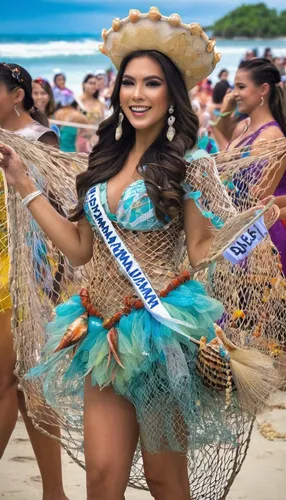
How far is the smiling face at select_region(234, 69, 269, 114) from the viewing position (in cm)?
605

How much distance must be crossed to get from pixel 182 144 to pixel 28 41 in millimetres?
15107

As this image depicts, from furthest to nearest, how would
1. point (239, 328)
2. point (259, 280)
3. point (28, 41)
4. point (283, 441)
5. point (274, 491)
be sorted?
point (28, 41)
point (283, 441)
point (274, 491)
point (259, 280)
point (239, 328)

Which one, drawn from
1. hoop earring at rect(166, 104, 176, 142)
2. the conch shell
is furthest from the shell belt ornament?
the conch shell

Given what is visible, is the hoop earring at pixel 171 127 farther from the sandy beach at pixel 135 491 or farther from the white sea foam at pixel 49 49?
the white sea foam at pixel 49 49

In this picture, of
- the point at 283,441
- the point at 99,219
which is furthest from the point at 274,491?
the point at 99,219

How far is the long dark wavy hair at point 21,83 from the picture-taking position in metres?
4.93

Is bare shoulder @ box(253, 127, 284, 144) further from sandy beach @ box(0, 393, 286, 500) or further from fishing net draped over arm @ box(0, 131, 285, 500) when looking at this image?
sandy beach @ box(0, 393, 286, 500)

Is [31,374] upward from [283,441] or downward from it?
upward

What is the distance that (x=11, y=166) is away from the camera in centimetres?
358

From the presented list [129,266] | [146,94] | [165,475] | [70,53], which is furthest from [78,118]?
[165,475]

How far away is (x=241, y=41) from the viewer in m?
19.2

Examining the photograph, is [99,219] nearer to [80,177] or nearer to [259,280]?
[80,177]

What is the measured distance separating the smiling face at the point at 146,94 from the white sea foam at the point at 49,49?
44.6 ft

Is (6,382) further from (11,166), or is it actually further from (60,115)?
(60,115)
